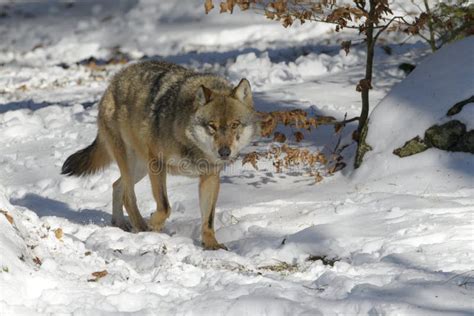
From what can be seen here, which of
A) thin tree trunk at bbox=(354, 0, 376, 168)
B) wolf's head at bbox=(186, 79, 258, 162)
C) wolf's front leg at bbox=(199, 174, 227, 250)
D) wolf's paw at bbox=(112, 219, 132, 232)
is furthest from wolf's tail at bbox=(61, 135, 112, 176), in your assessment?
thin tree trunk at bbox=(354, 0, 376, 168)

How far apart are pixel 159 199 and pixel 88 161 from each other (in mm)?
1243

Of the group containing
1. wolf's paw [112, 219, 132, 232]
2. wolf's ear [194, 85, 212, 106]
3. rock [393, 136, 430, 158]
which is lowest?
wolf's paw [112, 219, 132, 232]

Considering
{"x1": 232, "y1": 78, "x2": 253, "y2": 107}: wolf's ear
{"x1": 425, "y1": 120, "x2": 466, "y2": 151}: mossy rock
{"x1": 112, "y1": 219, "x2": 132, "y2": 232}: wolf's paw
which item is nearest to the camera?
{"x1": 232, "y1": 78, "x2": 253, "y2": 107}: wolf's ear

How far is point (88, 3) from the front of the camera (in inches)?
835

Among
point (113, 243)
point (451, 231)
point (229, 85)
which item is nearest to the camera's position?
point (451, 231)

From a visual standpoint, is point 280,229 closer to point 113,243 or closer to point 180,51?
point 113,243

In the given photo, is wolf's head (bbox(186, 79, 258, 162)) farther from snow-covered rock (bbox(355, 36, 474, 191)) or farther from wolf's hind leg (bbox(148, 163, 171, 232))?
snow-covered rock (bbox(355, 36, 474, 191))

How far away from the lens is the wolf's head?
284 inches

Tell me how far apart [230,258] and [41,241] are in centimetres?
155

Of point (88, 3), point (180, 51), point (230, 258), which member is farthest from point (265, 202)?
point (88, 3)

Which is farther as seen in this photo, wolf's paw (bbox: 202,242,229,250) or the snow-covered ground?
wolf's paw (bbox: 202,242,229,250)

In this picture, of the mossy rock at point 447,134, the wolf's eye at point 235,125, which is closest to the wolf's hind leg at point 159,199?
the wolf's eye at point 235,125

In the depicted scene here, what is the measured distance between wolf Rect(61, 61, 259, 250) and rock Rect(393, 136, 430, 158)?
168 cm

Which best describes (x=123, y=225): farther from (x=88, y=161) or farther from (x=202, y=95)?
(x=202, y=95)
